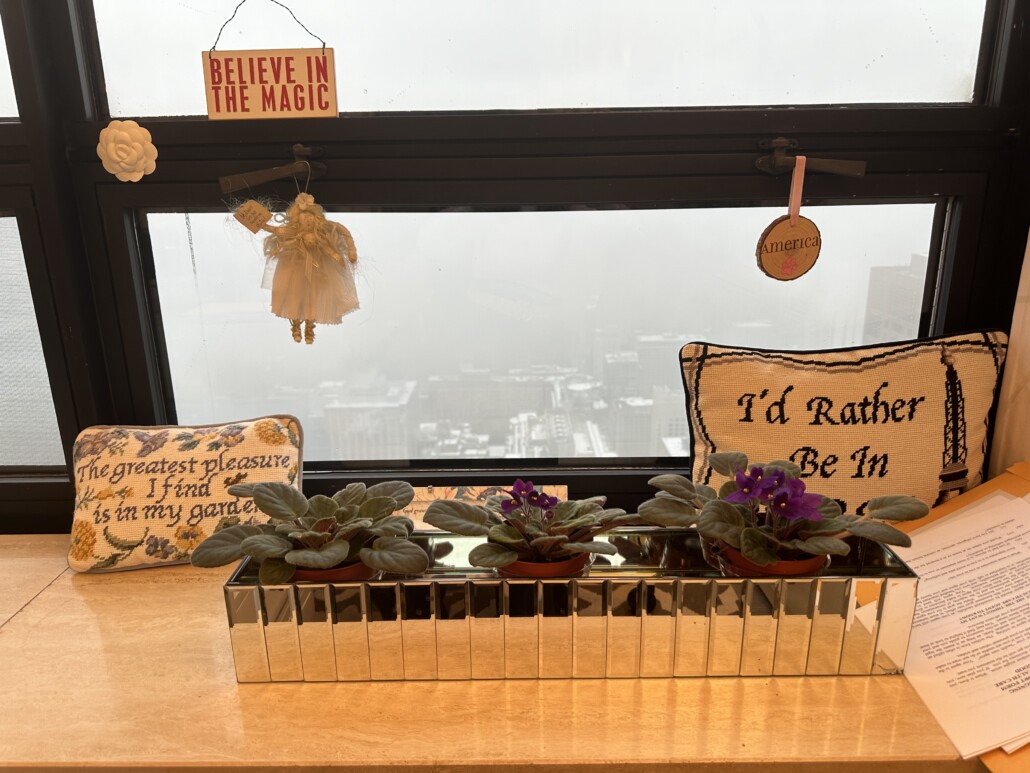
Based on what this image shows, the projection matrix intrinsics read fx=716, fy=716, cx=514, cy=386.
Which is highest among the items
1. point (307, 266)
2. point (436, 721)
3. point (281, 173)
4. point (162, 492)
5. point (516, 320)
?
point (281, 173)

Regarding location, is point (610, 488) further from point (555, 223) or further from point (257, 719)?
point (257, 719)

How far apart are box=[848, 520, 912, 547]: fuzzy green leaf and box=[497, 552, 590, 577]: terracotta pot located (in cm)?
34

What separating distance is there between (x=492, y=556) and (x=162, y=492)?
675mm

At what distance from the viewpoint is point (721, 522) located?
0.89 metres

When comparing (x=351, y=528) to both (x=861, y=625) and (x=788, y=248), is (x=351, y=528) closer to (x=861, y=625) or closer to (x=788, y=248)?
(x=861, y=625)

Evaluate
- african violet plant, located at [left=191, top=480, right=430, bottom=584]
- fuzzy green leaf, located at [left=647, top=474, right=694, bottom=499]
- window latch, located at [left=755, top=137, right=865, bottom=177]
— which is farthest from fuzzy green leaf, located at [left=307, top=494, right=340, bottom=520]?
window latch, located at [left=755, top=137, right=865, bottom=177]

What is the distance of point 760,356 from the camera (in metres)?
1.20

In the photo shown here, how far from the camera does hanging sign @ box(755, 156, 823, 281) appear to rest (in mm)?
1213

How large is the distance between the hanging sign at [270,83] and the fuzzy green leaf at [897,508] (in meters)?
1.03

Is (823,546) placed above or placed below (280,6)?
below

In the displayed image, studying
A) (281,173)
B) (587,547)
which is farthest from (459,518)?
(281,173)

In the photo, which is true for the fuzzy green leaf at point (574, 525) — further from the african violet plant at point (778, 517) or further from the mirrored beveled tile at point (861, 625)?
the mirrored beveled tile at point (861, 625)

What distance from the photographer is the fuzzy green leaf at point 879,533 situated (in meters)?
0.84

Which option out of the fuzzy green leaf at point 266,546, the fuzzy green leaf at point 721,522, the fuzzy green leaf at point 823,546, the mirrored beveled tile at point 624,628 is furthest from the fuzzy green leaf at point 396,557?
the fuzzy green leaf at point 823,546
